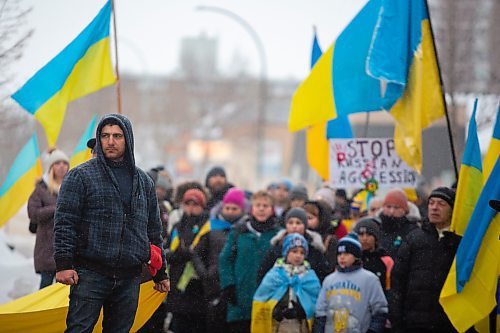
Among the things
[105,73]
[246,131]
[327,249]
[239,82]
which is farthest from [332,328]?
[239,82]

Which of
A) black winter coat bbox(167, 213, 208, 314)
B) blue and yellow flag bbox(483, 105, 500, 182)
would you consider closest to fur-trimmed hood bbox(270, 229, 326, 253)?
black winter coat bbox(167, 213, 208, 314)

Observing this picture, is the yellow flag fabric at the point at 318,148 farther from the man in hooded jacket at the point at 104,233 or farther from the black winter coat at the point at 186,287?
the man in hooded jacket at the point at 104,233

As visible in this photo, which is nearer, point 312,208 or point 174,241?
point 312,208

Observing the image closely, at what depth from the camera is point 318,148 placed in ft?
35.6

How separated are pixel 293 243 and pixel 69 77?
281 cm

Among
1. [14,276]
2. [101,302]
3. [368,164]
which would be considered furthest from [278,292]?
[14,276]

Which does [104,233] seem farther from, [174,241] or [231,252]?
[174,241]

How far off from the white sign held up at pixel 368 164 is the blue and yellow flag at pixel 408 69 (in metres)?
1.01

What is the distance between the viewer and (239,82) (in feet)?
250

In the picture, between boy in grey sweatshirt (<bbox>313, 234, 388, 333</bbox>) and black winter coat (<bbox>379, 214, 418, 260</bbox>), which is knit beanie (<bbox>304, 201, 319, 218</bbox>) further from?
boy in grey sweatshirt (<bbox>313, 234, 388, 333</bbox>)

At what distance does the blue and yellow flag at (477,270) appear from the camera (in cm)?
709

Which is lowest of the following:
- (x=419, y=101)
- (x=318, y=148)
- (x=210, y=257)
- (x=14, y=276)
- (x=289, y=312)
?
(x=14, y=276)

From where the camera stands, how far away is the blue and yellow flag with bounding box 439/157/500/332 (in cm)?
709

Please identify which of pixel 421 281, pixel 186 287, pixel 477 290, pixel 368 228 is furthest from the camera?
pixel 186 287
